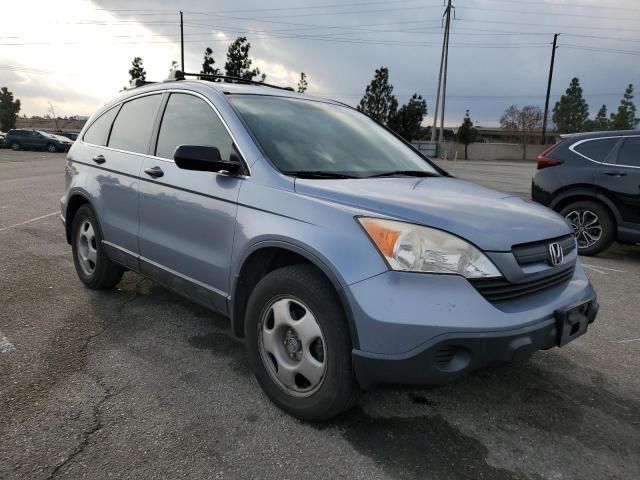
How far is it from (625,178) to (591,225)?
733mm

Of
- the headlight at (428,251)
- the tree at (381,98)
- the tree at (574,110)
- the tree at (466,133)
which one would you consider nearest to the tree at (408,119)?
the tree at (381,98)

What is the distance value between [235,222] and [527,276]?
5.15 ft

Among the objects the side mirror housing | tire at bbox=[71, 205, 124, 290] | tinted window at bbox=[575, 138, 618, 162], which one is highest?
tinted window at bbox=[575, 138, 618, 162]

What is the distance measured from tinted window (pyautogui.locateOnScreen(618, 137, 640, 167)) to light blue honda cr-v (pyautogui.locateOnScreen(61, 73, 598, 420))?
4.15 metres

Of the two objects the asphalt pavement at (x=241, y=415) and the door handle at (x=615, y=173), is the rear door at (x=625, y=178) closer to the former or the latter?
the door handle at (x=615, y=173)

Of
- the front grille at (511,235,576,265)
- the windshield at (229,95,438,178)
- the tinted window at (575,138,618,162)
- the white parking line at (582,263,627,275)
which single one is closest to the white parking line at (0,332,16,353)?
the windshield at (229,95,438,178)

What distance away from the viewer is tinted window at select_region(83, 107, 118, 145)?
4.51 m

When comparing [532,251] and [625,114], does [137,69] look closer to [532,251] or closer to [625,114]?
[532,251]

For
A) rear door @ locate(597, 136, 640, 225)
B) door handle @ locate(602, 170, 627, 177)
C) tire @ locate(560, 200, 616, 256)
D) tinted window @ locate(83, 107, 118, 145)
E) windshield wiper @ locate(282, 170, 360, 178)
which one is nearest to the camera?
windshield wiper @ locate(282, 170, 360, 178)

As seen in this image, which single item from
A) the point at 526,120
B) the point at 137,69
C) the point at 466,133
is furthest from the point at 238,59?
the point at 526,120

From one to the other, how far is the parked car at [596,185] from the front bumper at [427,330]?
200 inches

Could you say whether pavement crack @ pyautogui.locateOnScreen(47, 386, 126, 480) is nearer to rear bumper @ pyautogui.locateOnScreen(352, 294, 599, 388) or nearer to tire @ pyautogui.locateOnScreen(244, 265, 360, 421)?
tire @ pyautogui.locateOnScreen(244, 265, 360, 421)

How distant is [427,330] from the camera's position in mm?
2166

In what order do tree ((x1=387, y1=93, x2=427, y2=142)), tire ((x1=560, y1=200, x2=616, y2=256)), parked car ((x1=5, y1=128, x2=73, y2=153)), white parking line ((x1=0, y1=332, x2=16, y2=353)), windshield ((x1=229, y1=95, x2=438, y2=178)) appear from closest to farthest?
windshield ((x1=229, y1=95, x2=438, y2=178)) < white parking line ((x1=0, y1=332, x2=16, y2=353)) < tire ((x1=560, y1=200, x2=616, y2=256)) < parked car ((x1=5, y1=128, x2=73, y2=153)) < tree ((x1=387, y1=93, x2=427, y2=142))
